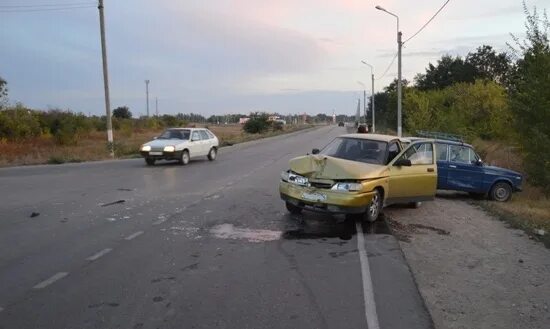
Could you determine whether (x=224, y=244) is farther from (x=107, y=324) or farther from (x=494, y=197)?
(x=494, y=197)

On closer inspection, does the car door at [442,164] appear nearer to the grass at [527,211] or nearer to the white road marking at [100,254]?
the grass at [527,211]

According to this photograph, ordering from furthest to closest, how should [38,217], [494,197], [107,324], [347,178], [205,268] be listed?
[494,197]
[38,217]
[347,178]
[205,268]
[107,324]

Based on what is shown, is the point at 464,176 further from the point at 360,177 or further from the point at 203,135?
the point at 203,135

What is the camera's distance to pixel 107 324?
4691mm

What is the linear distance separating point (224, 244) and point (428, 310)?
346cm

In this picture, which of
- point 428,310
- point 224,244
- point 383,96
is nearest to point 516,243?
point 428,310

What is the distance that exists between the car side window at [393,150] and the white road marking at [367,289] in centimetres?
245

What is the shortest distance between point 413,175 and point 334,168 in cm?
215

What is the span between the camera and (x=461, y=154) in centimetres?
1422

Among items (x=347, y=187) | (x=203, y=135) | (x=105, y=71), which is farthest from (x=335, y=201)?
(x=105, y=71)

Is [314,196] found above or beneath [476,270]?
above

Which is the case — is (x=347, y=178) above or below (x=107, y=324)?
above

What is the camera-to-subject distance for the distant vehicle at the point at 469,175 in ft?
46.0

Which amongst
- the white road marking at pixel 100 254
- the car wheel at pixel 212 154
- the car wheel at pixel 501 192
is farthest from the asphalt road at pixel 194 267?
the car wheel at pixel 212 154
